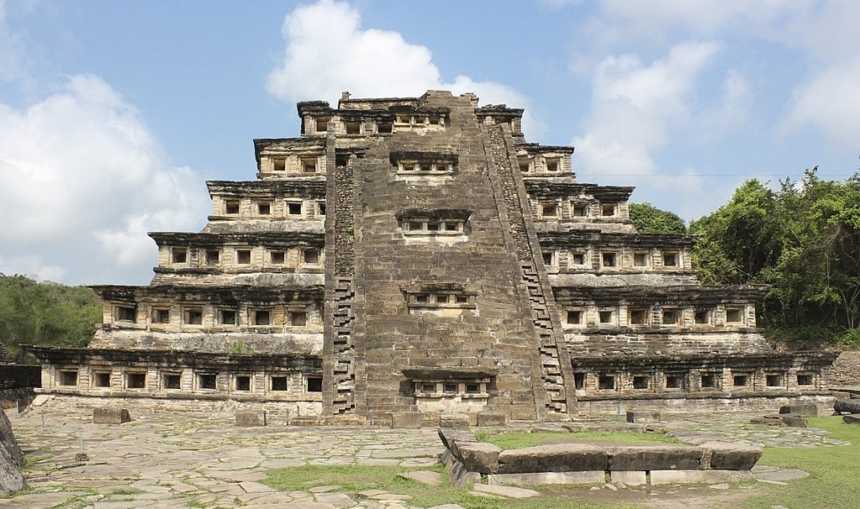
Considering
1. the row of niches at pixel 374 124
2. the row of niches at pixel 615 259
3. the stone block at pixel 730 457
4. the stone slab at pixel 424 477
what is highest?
the row of niches at pixel 374 124

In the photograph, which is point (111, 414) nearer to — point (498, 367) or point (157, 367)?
point (157, 367)

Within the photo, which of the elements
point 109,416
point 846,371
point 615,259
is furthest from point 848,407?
point 109,416

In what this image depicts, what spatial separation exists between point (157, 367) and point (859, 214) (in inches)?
1196

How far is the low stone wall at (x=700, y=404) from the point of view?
19219mm

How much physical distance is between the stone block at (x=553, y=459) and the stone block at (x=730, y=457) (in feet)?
4.36

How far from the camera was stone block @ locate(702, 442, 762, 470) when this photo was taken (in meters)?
8.37

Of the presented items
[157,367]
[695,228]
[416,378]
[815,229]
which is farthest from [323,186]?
[695,228]

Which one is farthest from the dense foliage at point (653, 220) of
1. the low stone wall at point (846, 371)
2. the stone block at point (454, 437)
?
the stone block at point (454, 437)

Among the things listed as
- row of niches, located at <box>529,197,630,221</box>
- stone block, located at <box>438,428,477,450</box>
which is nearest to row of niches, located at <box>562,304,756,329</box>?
row of niches, located at <box>529,197,630,221</box>

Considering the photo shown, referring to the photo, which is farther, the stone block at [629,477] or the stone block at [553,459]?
the stone block at [629,477]

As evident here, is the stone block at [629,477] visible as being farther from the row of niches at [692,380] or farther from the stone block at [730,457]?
the row of niches at [692,380]

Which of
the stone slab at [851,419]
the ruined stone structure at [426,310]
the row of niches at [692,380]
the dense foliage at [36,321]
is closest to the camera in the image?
the stone slab at [851,419]

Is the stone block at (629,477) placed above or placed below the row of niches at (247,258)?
below

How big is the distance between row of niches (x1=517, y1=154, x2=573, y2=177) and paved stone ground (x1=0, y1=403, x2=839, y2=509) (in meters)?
11.8
